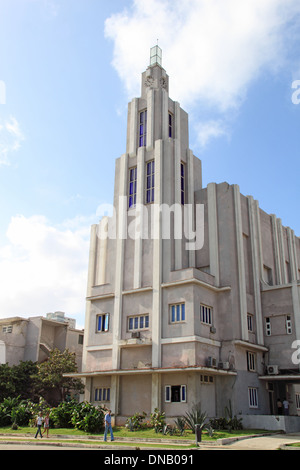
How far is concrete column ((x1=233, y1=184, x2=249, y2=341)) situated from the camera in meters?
30.7

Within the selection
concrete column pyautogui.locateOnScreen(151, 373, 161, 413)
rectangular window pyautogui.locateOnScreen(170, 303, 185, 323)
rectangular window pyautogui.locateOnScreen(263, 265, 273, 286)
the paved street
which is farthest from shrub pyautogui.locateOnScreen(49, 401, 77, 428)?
rectangular window pyautogui.locateOnScreen(263, 265, 273, 286)

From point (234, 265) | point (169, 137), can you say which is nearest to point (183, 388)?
point (234, 265)

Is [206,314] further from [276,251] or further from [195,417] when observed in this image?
[276,251]

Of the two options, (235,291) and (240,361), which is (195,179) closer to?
(235,291)

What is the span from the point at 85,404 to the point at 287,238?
25.5m

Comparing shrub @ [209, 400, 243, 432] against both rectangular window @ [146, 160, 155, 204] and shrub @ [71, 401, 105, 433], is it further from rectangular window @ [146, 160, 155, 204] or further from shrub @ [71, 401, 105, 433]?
rectangular window @ [146, 160, 155, 204]

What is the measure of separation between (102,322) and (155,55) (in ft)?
86.0

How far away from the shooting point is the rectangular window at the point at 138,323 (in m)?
30.2

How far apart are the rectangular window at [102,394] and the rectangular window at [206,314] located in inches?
338

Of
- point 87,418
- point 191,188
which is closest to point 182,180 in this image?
point 191,188

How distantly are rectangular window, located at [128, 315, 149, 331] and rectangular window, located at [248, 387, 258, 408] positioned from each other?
8.41m

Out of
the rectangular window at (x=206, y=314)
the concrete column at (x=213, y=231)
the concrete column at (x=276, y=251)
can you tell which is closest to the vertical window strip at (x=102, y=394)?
the rectangular window at (x=206, y=314)

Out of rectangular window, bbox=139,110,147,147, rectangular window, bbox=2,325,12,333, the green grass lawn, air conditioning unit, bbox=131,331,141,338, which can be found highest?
rectangular window, bbox=139,110,147,147

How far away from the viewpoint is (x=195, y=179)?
3647 centimetres
